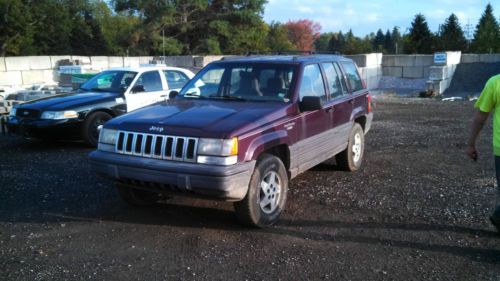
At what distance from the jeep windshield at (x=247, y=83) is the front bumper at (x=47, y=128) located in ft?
11.1

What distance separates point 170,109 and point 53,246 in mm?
1837

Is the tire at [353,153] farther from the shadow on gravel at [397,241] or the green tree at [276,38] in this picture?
the green tree at [276,38]

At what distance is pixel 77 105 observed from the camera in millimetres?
8617

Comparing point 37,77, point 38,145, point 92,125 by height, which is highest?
point 37,77

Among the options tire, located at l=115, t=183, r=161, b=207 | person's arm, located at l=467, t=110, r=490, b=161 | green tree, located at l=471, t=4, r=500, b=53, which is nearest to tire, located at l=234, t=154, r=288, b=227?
tire, located at l=115, t=183, r=161, b=207

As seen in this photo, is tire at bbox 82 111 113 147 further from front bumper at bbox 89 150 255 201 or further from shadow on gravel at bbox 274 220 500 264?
shadow on gravel at bbox 274 220 500 264

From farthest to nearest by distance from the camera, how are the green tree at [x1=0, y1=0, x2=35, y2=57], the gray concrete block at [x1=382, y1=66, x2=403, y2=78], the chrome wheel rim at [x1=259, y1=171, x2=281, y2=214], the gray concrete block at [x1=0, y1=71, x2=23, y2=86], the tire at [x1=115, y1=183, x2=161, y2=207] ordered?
the green tree at [x1=0, y1=0, x2=35, y2=57], the gray concrete block at [x1=382, y1=66, x2=403, y2=78], the gray concrete block at [x1=0, y1=71, x2=23, y2=86], the tire at [x1=115, y1=183, x2=161, y2=207], the chrome wheel rim at [x1=259, y1=171, x2=281, y2=214]

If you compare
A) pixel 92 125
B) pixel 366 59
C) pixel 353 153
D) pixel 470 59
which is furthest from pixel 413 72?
pixel 92 125

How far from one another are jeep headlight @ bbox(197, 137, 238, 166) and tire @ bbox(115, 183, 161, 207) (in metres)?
1.34

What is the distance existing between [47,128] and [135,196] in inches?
150

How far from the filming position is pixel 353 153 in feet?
23.1

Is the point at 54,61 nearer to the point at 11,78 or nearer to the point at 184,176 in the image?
the point at 11,78

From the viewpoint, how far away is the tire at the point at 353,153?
6.88 meters

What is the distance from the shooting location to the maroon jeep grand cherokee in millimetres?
4359
